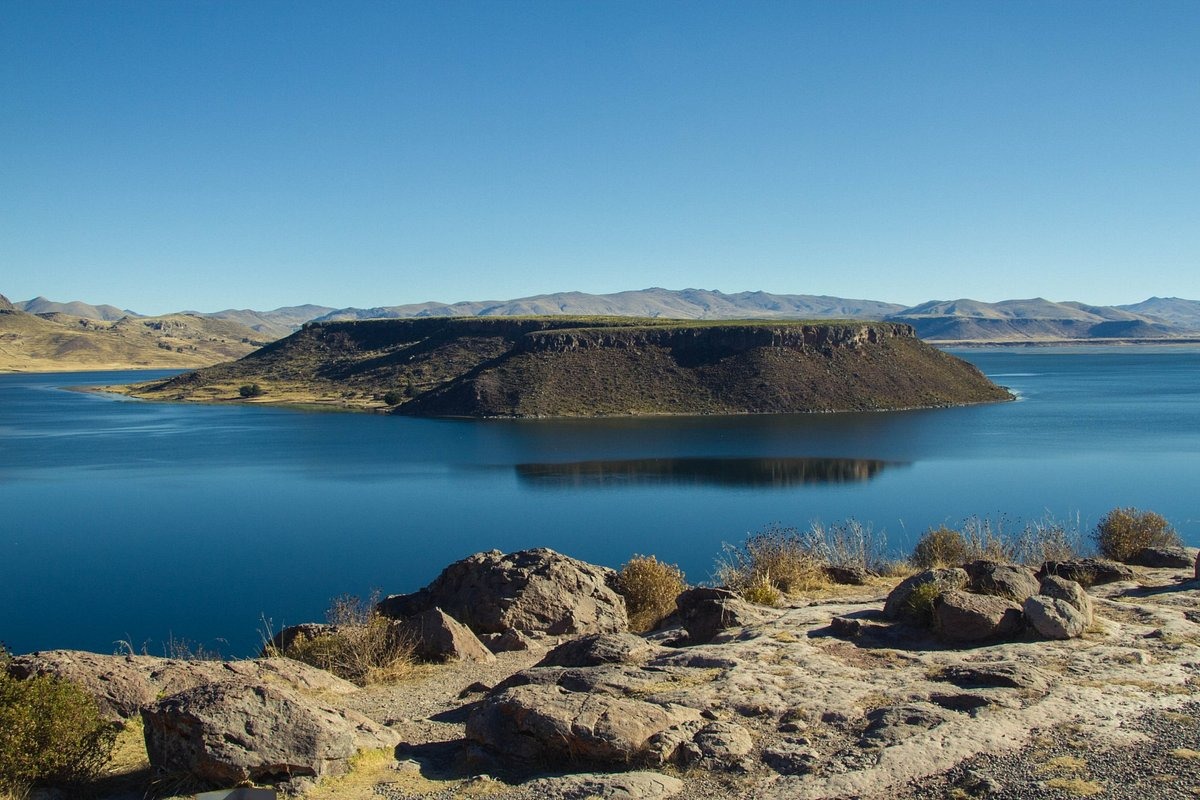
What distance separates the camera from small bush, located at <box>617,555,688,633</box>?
A: 711 inches

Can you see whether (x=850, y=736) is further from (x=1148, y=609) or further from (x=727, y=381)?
(x=727, y=381)

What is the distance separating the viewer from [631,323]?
120 metres

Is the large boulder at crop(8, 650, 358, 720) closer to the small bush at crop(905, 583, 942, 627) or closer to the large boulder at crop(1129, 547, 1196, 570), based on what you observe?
the small bush at crop(905, 583, 942, 627)

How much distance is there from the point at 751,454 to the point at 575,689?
52.9 meters

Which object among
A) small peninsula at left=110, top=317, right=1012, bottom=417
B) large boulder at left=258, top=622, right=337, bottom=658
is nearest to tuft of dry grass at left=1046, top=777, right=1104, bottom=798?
large boulder at left=258, top=622, right=337, bottom=658

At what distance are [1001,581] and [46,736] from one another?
12.5 m

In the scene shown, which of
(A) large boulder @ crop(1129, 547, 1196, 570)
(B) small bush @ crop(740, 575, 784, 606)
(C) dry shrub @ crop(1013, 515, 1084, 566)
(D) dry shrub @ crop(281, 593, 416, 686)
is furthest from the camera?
(C) dry shrub @ crop(1013, 515, 1084, 566)

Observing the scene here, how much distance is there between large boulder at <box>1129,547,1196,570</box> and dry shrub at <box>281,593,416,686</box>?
14.8m

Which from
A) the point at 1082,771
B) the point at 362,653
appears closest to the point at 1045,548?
the point at 1082,771

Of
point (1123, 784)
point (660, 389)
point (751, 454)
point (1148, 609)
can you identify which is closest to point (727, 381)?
point (660, 389)

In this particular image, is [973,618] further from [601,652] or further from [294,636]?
[294,636]

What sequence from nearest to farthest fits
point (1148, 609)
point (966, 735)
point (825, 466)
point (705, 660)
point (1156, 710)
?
point (966, 735), point (1156, 710), point (705, 660), point (1148, 609), point (825, 466)

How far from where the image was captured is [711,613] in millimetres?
14719

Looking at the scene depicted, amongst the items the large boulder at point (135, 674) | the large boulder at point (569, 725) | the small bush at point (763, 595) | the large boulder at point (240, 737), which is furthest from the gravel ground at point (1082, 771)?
the small bush at point (763, 595)
